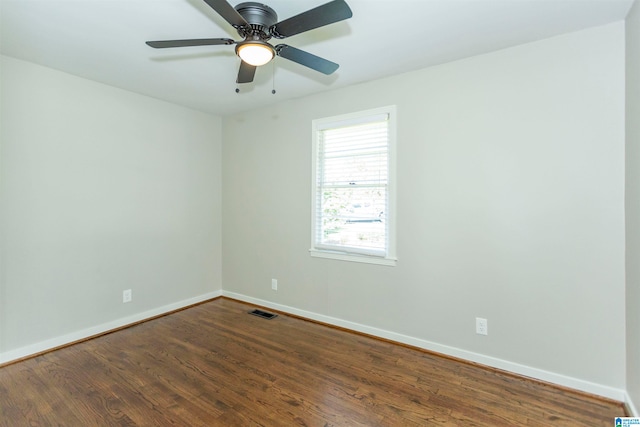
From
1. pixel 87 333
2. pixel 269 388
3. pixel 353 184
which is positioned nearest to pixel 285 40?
pixel 353 184

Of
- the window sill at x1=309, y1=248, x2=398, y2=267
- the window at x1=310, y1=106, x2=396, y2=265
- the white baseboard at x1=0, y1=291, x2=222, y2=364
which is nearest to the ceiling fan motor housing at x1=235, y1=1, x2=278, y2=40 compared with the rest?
the window at x1=310, y1=106, x2=396, y2=265

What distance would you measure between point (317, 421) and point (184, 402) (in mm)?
A: 919

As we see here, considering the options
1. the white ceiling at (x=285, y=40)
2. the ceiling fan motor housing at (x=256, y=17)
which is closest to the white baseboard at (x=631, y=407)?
the white ceiling at (x=285, y=40)

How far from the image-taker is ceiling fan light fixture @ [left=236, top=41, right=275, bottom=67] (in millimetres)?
1751

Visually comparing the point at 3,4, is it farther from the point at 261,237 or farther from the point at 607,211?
the point at 607,211

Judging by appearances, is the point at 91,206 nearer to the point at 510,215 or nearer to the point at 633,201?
the point at 510,215

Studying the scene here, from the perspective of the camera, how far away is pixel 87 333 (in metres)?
3.02

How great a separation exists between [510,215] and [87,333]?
4067 millimetres

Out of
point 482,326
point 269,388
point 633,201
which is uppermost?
point 633,201

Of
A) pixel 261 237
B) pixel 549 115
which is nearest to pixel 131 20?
pixel 261 237

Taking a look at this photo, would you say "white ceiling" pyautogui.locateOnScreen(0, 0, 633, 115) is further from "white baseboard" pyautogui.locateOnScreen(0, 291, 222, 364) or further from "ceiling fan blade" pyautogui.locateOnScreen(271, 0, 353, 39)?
"white baseboard" pyautogui.locateOnScreen(0, 291, 222, 364)

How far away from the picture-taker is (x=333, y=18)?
1571mm

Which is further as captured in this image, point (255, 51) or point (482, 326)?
point (482, 326)

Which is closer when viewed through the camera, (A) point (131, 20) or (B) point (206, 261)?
(A) point (131, 20)
